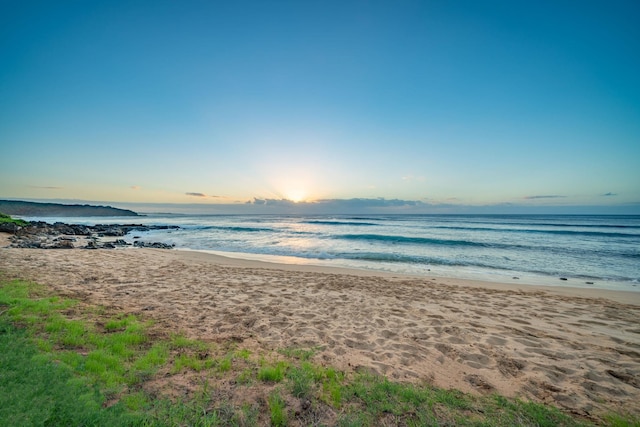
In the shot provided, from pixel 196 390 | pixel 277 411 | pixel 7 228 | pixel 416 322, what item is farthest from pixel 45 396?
pixel 7 228

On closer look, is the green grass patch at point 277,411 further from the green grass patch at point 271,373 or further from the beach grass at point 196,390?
the green grass patch at point 271,373

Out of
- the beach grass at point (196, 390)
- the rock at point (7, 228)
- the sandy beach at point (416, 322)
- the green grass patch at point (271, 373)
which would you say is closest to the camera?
the beach grass at point (196, 390)

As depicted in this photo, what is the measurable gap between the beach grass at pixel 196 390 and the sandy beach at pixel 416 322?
0.49m

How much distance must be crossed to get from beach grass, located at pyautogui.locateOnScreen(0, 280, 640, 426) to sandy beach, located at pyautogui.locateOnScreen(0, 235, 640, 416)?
1.60ft

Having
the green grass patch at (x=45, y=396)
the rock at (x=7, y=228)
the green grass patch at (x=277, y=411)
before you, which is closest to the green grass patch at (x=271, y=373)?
the green grass patch at (x=277, y=411)

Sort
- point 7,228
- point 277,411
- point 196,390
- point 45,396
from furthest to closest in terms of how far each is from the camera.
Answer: point 7,228 < point 196,390 < point 277,411 < point 45,396

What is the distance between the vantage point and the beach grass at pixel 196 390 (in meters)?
2.71

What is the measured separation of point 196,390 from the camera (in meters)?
3.30

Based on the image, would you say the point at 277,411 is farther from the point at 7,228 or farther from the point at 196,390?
the point at 7,228

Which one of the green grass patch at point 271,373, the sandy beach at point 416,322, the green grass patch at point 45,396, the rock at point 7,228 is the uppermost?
the rock at point 7,228

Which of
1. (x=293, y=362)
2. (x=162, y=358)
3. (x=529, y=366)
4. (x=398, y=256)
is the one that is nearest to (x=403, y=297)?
(x=529, y=366)

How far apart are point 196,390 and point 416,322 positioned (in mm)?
4835

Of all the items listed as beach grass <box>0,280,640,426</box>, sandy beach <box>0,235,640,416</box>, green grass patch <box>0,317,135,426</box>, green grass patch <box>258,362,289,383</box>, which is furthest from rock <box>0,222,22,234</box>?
green grass patch <box>258,362,289,383</box>

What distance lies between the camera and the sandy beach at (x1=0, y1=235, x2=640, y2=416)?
414cm
